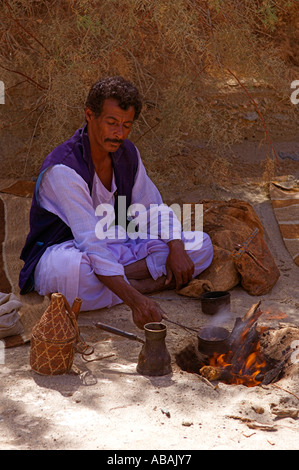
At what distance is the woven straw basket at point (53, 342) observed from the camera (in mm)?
3209

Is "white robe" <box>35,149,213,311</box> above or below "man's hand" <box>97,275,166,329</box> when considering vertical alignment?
above

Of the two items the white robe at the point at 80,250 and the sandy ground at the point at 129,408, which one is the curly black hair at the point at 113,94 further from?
the sandy ground at the point at 129,408

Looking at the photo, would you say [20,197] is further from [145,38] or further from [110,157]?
[145,38]

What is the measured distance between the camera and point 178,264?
443 cm

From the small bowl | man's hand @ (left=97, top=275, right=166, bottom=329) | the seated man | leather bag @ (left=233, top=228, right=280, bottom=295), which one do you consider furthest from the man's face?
leather bag @ (left=233, top=228, right=280, bottom=295)

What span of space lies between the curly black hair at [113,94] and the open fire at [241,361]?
5.05 ft

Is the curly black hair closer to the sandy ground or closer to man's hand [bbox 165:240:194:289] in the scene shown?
man's hand [bbox 165:240:194:289]

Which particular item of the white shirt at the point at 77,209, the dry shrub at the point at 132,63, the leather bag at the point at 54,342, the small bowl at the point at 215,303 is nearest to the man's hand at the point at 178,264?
the small bowl at the point at 215,303

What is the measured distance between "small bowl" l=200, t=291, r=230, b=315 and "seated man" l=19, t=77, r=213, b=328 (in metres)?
0.26

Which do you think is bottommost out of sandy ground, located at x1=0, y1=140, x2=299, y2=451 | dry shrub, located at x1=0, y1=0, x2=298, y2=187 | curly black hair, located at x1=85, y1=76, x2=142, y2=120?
sandy ground, located at x1=0, y1=140, x2=299, y2=451

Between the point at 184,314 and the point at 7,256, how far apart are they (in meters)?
1.57

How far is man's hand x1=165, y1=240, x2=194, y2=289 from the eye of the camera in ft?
14.5

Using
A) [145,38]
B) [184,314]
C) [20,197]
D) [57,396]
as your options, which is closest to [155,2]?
[145,38]

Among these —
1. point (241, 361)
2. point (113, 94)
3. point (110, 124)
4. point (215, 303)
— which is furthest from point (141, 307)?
point (113, 94)
